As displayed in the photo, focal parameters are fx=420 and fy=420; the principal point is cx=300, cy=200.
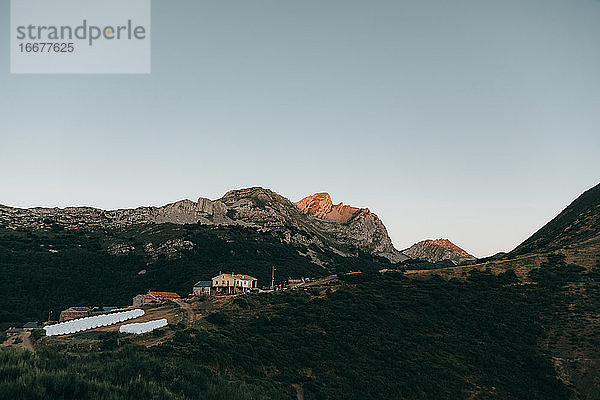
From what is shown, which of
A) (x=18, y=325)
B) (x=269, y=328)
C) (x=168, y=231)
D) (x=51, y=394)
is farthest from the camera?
(x=168, y=231)

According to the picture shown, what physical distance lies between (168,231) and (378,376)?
153 m

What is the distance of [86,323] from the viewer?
63688 mm

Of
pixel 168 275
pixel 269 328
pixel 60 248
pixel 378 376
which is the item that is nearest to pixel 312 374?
pixel 378 376

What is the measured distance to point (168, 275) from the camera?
440 ft

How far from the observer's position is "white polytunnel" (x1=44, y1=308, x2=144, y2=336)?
6084 cm

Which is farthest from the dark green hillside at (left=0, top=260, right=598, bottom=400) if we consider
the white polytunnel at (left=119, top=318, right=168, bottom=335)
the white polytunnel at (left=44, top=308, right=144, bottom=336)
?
the white polytunnel at (left=44, top=308, right=144, bottom=336)

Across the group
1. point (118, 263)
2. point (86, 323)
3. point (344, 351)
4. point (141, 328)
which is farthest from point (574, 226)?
point (118, 263)

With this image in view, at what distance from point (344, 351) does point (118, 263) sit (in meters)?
121

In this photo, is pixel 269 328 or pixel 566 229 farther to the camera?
pixel 566 229

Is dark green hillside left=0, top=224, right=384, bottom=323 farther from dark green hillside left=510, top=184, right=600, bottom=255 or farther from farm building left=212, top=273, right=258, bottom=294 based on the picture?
dark green hillside left=510, top=184, right=600, bottom=255

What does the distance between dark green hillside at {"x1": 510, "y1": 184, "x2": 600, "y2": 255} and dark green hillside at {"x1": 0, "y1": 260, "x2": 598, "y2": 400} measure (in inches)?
1015

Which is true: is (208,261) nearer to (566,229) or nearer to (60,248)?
(60,248)

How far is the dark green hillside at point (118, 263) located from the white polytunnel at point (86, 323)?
42543mm

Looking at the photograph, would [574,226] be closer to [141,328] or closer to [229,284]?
[229,284]
